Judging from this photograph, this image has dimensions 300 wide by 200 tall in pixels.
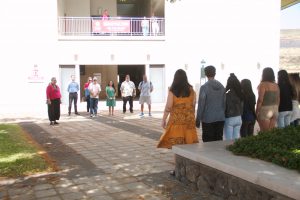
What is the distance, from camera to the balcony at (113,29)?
71.9 ft

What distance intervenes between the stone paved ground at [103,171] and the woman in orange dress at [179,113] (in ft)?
1.99

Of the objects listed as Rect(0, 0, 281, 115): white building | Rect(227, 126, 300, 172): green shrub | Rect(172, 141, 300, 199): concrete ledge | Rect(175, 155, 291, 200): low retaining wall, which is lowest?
Rect(175, 155, 291, 200): low retaining wall

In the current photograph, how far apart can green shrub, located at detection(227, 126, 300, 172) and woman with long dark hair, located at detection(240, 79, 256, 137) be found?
126 cm

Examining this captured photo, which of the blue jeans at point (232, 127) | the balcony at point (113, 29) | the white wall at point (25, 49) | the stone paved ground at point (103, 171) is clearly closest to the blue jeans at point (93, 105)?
the stone paved ground at point (103, 171)

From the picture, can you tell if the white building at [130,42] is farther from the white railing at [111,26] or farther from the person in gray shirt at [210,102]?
the person in gray shirt at [210,102]

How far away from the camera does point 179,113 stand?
6.05 metres

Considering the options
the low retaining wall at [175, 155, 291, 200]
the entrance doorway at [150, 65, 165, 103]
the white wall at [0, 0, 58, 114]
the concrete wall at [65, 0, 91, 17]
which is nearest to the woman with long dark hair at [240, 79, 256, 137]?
the low retaining wall at [175, 155, 291, 200]

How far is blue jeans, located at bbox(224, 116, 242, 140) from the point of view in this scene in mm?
6875

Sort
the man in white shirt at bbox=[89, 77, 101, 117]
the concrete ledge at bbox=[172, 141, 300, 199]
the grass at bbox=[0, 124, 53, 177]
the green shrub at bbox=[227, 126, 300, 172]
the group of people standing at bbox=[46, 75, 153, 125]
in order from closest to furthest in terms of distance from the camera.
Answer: the concrete ledge at bbox=[172, 141, 300, 199], the green shrub at bbox=[227, 126, 300, 172], the grass at bbox=[0, 124, 53, 177], the group of people standing at bbox=[46, 75, 153, 125], the man in white shirt at bbox=[89, 77, 101, 117]

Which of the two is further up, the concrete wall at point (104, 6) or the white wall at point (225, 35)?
the concrete wall at point (104, 6)

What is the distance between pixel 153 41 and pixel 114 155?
49.7 feet

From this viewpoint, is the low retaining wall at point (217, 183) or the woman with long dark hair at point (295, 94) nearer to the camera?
the low retaining wall at point (217, 183)

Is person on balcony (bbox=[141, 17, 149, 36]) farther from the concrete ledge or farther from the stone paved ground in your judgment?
the concrete ledge

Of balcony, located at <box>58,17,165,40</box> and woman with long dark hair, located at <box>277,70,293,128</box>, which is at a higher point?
balcony, located at <box>58,17,165,40</box>
